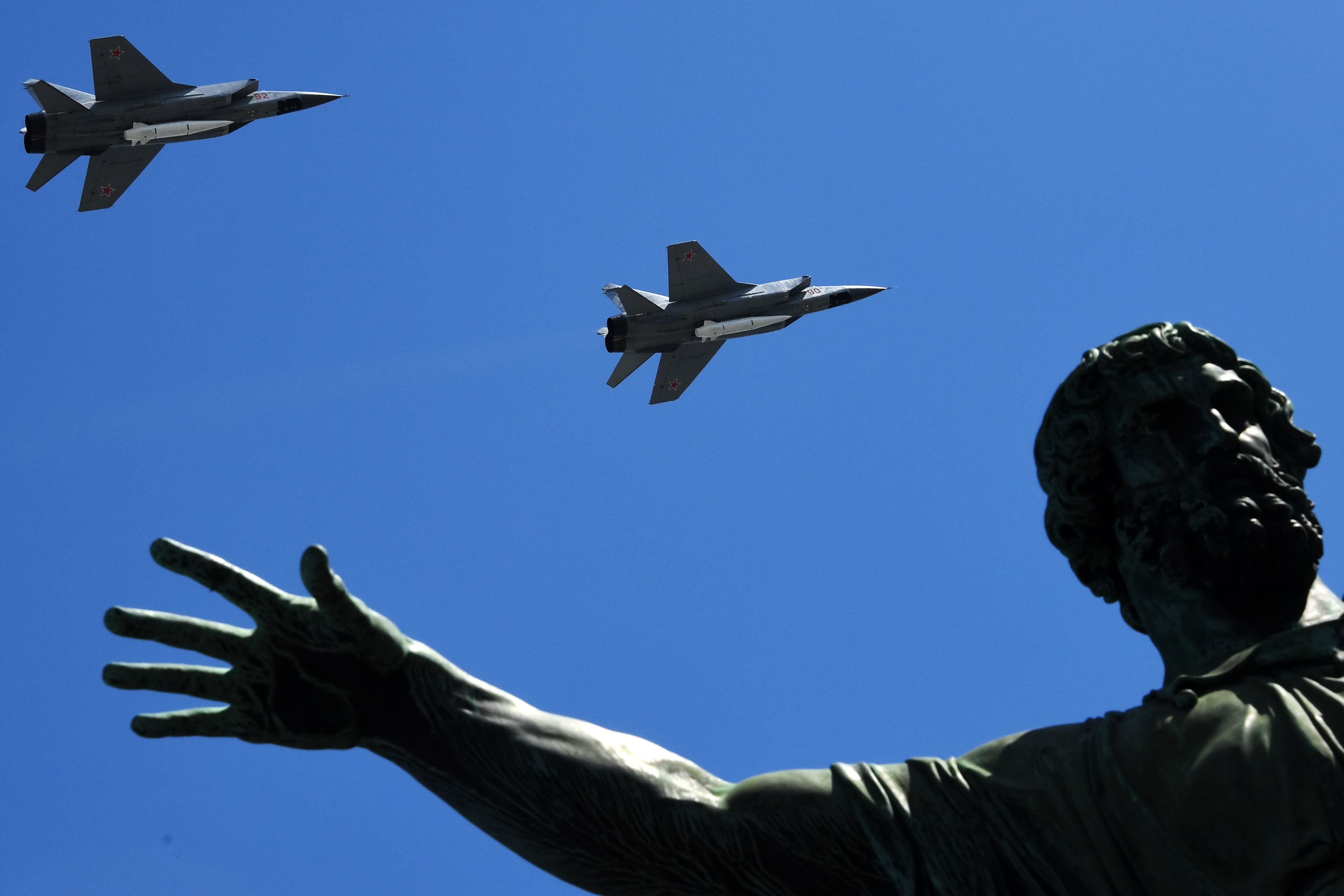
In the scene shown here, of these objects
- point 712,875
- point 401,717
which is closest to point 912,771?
point 712,875

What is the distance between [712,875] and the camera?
484 centimetres

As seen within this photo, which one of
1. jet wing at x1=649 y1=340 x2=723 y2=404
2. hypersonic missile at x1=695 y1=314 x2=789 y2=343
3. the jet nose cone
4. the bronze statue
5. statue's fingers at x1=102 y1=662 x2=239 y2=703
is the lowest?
the bronze statue

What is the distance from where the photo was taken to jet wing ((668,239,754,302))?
5900 centimetres

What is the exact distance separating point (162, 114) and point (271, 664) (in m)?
58.0

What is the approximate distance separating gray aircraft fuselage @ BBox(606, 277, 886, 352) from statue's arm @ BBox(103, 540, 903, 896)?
54.2 metres

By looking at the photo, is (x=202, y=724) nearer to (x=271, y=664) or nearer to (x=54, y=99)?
(x=271, y=664)

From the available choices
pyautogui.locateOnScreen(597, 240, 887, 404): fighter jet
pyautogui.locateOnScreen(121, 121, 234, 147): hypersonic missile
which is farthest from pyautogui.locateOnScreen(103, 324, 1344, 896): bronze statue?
pyautogui.locateOnScreen(121, 121, 234, 147): hypersonic missile

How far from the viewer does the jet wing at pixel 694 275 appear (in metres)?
59.0

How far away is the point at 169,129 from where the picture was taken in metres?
59.0

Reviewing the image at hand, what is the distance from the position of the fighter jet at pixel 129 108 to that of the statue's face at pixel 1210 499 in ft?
Result: 182

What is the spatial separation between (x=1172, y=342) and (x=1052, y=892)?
2.03m

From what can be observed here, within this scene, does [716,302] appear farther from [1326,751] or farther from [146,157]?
[1326,751]

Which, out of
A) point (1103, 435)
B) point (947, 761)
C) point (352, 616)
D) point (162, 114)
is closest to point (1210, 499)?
point (1103, 435)

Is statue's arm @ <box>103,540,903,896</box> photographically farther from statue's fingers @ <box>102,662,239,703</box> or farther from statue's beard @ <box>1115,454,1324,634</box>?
statue's beard @ <box>1115,454,1324,634</box>
